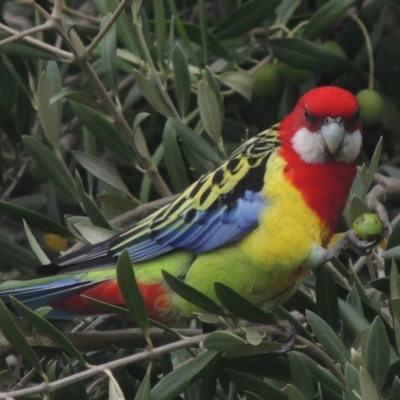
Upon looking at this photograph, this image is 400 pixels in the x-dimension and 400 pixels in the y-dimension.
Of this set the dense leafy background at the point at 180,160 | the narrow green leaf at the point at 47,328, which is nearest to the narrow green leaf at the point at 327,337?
the dense leafy background at the point at 180,160

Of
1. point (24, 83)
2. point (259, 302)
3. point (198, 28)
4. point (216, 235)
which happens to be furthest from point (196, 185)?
point (24, 83)

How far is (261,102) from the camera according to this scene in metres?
2.80

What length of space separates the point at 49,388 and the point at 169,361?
0.32m

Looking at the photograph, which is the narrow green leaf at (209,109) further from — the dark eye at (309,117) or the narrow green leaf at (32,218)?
the narrow green leaf at (32,218)

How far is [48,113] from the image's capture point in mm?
2232

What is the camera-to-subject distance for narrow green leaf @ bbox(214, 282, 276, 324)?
5.67 ft

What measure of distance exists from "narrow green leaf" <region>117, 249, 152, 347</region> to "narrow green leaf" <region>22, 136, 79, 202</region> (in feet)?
2.05

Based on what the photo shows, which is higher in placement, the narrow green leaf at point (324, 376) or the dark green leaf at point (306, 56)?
the dark green leaf at point (306, 56)

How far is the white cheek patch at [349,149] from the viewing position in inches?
83.4

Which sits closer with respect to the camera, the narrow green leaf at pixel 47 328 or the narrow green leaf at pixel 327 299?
the narrow green leaf at pixel 47 328

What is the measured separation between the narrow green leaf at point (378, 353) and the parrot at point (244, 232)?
36 cm

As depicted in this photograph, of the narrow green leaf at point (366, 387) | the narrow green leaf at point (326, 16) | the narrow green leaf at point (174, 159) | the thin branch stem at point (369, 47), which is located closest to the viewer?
the narrow green leaf at point (366, 387)

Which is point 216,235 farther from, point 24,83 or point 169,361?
point 24,83

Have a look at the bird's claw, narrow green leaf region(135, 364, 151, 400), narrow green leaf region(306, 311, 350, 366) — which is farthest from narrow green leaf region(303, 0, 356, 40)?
narrow green leaf region(135, 364, 151, 400)
